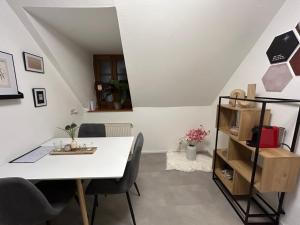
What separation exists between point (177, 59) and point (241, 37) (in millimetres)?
785

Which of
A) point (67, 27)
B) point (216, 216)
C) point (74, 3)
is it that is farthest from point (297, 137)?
point (67, 27)

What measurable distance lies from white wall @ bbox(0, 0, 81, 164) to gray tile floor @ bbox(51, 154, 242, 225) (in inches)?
35.0

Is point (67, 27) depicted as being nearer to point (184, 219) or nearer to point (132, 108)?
point (132, 108)

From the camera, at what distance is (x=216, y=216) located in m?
1.70

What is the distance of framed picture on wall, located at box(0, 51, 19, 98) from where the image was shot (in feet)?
4.69

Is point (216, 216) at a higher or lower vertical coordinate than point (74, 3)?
lower

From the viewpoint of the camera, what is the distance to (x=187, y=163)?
2.79m

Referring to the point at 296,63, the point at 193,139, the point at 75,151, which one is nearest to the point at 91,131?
the point at 75,151

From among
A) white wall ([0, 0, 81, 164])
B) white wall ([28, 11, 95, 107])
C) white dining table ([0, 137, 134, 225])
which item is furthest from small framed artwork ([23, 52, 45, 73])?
white dining table ([0, 137, 134, 225])

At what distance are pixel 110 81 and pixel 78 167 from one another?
7.04 feet

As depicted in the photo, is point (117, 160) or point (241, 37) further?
point (241, 37)

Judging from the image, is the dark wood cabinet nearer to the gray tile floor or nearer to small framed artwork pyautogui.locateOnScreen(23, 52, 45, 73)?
small framed artwork pyautogui.locateOnScreen(23, 52, 45, 73)

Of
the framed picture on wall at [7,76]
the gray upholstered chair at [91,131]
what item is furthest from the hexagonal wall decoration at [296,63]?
the framed picture on wall at [7,76]

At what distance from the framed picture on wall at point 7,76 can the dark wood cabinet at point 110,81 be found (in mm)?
1704
